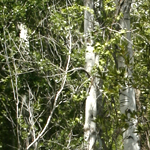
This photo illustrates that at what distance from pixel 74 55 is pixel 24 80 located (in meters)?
2.46

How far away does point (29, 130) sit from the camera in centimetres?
1114

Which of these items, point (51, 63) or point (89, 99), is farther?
point (51, 63)

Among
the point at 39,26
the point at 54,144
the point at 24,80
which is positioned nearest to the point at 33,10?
the point at 39,26

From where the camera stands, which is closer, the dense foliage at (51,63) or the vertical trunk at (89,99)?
the vertical trunk at (89,99)

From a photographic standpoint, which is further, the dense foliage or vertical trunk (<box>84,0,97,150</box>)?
the dense foliage

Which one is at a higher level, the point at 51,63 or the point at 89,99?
the point at 51,63

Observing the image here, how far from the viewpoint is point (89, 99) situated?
10.2 m

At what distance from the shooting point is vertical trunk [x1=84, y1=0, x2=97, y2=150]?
9.72 m

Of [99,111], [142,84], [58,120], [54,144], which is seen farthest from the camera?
[58,120]

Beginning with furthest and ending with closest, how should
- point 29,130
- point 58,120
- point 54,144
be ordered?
point 58,120
point 54,144
point 29,130

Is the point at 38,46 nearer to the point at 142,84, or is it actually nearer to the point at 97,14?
the point at 97,14

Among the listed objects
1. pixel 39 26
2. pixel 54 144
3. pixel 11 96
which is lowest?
pixel 54 144

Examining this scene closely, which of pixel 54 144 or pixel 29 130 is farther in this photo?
pixel 54 144

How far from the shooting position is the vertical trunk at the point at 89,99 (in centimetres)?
972
